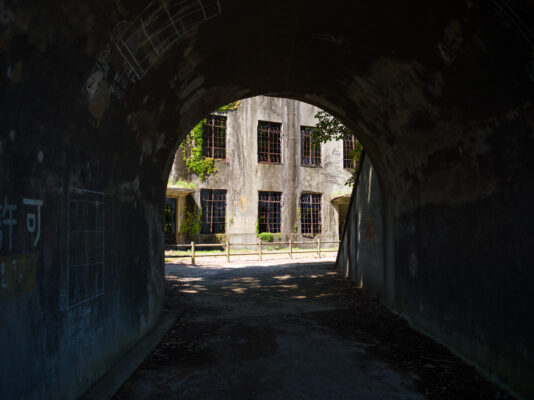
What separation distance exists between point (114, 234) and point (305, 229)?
67.5 feet

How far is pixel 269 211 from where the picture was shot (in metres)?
23.7

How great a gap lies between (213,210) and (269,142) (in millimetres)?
5655

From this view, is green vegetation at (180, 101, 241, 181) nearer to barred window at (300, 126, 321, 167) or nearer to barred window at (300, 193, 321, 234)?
barred window at (300, 126, 321, 167)

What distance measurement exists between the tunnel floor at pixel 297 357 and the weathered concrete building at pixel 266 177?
13515mm

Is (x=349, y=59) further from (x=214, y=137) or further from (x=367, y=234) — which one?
(x=214, y=137)

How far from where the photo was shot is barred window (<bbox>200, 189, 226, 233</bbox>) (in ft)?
72.0

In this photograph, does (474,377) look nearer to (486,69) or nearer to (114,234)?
(486,69)

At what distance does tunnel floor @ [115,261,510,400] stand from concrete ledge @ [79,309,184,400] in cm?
10

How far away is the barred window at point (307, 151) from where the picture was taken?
2478 centimetres

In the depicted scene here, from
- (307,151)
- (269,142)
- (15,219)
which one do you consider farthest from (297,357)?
(307,151)

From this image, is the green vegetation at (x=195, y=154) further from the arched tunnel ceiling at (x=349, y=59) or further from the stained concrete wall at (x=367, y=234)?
the arched tunnel ceiling at (x=349, y=59)

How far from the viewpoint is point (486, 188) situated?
423cm

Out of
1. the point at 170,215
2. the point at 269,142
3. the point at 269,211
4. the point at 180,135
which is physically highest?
the point at 269,142

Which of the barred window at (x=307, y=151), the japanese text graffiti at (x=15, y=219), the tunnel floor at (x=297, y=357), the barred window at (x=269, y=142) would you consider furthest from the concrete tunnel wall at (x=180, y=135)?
the barred window at (x=307, y=151)
